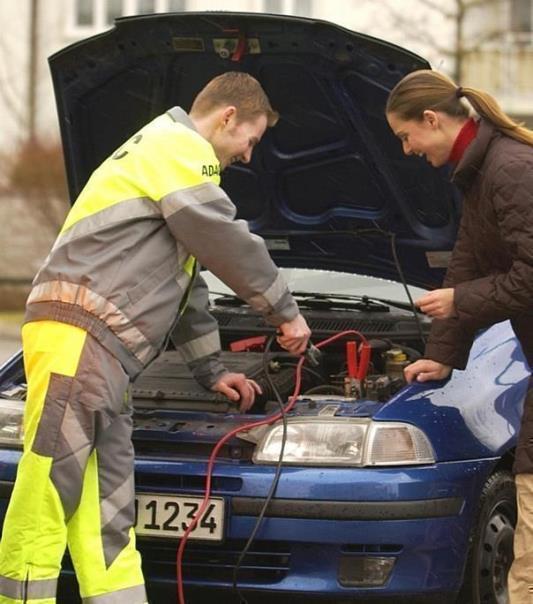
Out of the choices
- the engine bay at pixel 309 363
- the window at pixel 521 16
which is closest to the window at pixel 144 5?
the window at pixel 521 16

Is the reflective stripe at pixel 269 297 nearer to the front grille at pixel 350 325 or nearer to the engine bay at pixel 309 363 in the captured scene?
the engine bay at pixel 309 363

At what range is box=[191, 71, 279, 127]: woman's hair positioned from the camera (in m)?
4.31

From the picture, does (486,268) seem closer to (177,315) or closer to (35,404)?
(177,315)

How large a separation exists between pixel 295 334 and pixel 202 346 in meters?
0.57

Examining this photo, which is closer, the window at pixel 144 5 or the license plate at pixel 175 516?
the license plate at pixel 175 516

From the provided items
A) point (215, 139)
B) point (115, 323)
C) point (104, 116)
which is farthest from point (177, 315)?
point (104, 116)

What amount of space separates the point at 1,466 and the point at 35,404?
56 centimetres

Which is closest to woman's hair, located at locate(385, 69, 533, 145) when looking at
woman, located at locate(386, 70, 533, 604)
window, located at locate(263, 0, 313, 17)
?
woman, located at locate(386, 70, 533, 604)

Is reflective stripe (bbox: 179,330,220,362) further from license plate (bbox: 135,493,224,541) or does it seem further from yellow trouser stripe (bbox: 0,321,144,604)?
yellow trouser stripe (bbox: 0,321,144,604)

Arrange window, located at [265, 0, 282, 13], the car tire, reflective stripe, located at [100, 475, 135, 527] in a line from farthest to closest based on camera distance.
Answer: window, located at [265, 0, 282, 13], the car tire, reflective stripe, located at [100, 475, 135, 527]

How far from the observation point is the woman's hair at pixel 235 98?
4.31m

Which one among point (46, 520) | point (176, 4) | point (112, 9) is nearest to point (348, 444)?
point (46, 520)

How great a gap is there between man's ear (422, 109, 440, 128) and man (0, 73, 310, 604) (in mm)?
682

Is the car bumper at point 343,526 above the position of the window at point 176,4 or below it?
below
